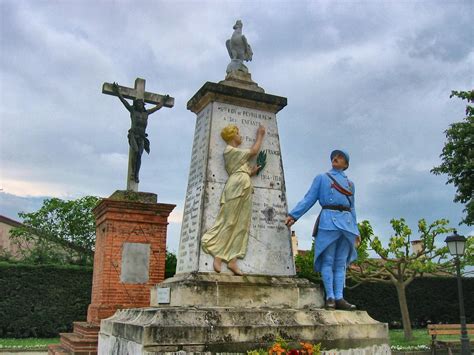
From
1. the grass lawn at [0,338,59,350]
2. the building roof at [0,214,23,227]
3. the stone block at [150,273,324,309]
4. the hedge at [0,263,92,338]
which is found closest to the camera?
the stone block at [150,273,324,309]

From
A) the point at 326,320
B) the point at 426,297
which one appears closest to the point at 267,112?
the point at 326,320

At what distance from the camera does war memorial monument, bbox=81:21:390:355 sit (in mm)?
5160

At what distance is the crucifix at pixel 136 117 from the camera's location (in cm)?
1207

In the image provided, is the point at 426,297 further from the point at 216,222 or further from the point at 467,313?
the point at 216,222

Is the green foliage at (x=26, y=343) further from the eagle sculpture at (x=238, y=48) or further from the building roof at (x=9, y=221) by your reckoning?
the building roof at (x=9, y=221)

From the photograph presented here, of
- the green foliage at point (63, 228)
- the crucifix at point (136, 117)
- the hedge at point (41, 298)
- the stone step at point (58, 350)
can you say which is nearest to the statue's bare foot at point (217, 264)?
the stone step at point (58, 350)

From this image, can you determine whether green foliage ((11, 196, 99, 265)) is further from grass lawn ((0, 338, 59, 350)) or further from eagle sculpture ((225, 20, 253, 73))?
eagle sculpture ((225, 20, 253, 73))

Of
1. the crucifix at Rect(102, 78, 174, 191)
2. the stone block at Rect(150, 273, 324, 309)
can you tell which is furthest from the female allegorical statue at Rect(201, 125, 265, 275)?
the crucifix at Rect(102, 78, 174, 191)

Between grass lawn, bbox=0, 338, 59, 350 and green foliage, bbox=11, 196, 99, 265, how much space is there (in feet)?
33.0

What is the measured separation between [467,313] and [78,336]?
1974 cm

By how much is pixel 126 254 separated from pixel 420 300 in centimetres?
1632

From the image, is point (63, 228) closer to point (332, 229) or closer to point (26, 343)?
point (26, 343)

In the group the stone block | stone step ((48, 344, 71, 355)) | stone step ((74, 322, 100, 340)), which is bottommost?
stone step ((48, 344, 71, 355))

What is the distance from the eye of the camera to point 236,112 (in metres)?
7.00
